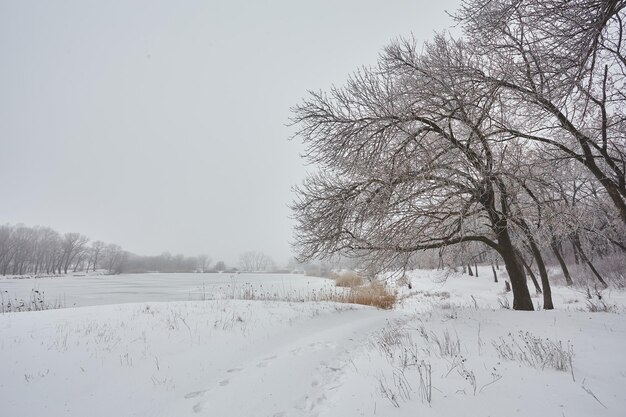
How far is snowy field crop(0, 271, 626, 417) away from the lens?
3094 millimetres

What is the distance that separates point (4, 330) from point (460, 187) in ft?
36.0

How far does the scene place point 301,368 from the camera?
195 inches

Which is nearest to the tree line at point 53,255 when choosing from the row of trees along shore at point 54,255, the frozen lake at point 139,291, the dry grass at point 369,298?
the row of trees along shore at point 54,255

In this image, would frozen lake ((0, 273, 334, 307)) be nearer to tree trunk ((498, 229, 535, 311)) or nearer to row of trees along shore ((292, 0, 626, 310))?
row of trees along shore ((292, 0, 626, 310))

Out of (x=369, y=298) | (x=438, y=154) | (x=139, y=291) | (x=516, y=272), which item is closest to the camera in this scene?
(x=438, y=154)

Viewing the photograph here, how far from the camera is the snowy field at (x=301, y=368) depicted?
3094mm

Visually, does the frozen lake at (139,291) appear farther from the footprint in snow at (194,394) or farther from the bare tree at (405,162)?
the footprint in snow at (194,394)

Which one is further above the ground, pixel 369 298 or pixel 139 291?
pixel 369 298

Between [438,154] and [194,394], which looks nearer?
[194,394]

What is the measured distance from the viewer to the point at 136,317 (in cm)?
741

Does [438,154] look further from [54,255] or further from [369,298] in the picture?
[54,255]

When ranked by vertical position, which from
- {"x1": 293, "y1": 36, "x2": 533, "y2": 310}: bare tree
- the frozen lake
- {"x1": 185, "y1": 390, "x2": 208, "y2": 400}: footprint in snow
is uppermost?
{"x1": 293, "y1": 36, "x2": 533, "y2": 310}: bare tree

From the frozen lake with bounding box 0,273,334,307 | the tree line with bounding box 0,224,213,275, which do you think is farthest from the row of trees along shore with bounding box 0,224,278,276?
the frozen lake with bounding box 0,273,334,307

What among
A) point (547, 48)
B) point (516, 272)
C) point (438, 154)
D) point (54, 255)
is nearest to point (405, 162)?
point (438, 154)
